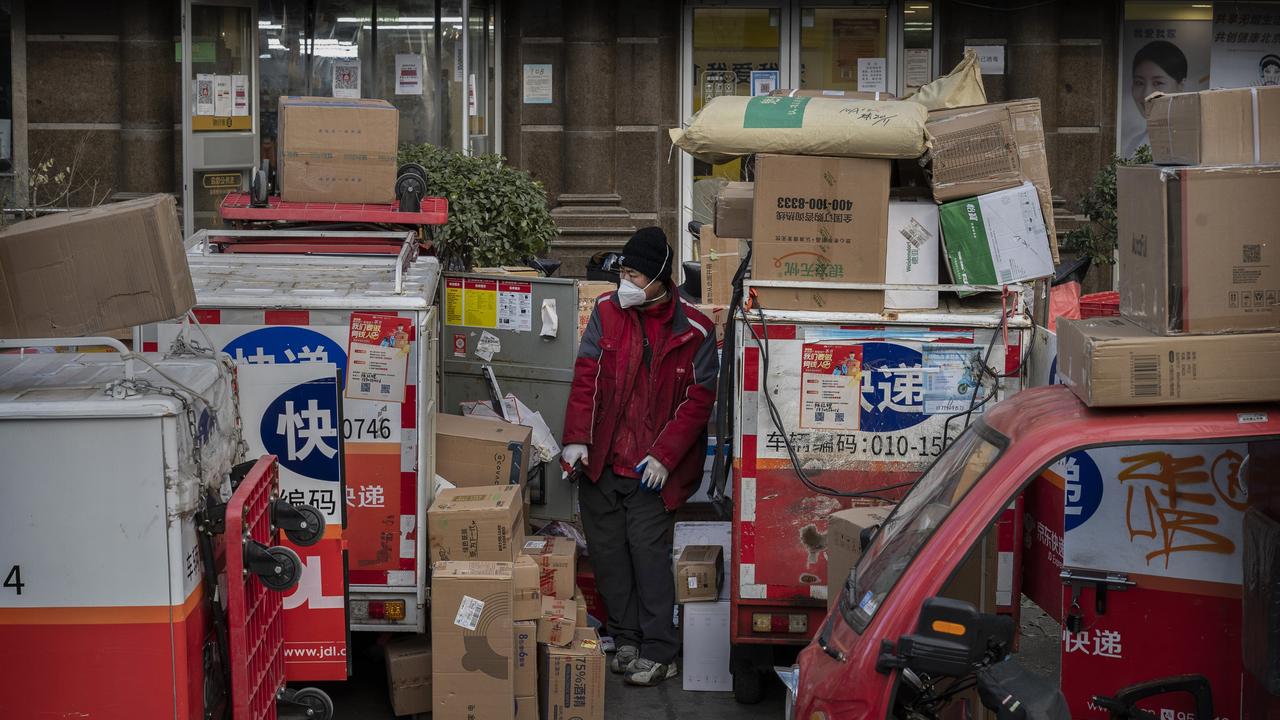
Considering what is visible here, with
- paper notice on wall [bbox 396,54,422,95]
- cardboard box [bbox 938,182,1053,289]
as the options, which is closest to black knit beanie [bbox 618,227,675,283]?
cardboard box [bbox 938,182,1053,289]

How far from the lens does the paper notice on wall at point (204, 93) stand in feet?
41.4

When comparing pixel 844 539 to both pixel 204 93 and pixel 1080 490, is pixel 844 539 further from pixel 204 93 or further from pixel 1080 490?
pixel 204 93

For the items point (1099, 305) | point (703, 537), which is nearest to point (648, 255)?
point (703, 537)

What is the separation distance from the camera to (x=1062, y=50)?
13883mm

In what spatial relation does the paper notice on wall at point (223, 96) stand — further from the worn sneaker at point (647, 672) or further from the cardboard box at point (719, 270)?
the worn sneaker at point (647, 672)

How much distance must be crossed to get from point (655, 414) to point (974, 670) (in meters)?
3.62

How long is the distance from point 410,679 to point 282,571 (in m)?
2.40

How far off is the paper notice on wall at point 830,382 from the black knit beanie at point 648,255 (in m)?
1.15

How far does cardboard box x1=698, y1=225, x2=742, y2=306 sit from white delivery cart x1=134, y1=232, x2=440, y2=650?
4212mm

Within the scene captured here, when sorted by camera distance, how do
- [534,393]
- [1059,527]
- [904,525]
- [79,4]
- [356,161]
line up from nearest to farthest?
[904,525] < [1059,527] < [356,161] < [534,393] < [79,4]

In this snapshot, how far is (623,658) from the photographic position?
693cm

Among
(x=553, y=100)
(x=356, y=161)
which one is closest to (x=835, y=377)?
(x=356, y=161)

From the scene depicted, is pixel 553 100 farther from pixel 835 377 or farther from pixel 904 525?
pixel 904 525

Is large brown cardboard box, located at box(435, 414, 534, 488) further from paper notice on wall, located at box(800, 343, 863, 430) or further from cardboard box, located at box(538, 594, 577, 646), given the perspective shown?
paper notice on wall, located at box(800, 343, 863, 430)
